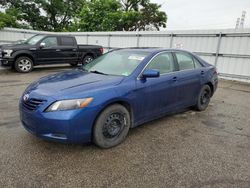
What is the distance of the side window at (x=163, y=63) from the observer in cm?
395

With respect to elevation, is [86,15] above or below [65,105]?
above

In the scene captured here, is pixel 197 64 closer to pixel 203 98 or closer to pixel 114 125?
pixel 203 98

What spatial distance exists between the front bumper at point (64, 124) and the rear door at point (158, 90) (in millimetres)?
1003

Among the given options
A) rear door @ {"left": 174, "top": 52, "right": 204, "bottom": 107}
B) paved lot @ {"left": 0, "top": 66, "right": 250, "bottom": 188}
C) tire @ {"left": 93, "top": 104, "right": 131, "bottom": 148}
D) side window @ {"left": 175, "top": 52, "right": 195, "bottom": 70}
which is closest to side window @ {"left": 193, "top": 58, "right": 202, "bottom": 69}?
rear door @ {"left": 174, "top": 52, "right": 204, "bottom": 107}

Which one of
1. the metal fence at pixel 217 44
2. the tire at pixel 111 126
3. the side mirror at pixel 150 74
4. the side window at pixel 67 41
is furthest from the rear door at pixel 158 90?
the side window at pixel 67 41

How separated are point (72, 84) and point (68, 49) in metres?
8.26

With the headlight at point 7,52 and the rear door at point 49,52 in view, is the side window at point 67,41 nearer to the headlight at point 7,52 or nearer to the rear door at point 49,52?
the rear door at point 49,52

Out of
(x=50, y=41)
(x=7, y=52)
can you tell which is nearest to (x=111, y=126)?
(x=7, y=52)

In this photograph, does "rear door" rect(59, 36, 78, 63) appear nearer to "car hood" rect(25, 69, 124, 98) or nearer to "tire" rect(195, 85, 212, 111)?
"car hood" rect(25, 69, 124, 98)

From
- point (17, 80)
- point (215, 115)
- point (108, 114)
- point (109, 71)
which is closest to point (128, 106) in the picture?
point (108, 114)

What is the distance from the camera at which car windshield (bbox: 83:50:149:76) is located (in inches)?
149

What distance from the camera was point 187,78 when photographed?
4.54 m

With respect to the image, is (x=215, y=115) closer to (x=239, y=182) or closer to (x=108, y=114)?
(x=239, y=182)

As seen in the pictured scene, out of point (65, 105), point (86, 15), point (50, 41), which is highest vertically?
point (86, 15)
